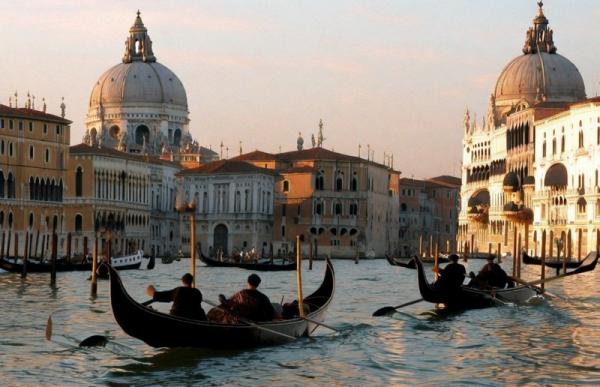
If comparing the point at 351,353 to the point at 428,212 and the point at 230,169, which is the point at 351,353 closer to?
the point at 230,169

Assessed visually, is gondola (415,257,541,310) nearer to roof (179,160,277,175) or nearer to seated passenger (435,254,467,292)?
seated passenger (435,254,467,292)

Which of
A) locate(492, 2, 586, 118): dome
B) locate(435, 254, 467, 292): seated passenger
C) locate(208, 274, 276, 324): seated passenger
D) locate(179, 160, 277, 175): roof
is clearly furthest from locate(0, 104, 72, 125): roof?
locate(208, 274, 276, 324): seated passenger

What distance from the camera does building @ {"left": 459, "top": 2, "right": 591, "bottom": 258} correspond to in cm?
8244

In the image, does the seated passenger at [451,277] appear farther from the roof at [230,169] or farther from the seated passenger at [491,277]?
the roof at [230,169]

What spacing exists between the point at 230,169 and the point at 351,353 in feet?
219

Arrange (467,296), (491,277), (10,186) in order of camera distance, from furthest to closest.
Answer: (10,186), (491,277), (467,296)

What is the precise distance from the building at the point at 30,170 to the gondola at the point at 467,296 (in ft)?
128

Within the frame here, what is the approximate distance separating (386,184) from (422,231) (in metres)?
20.0

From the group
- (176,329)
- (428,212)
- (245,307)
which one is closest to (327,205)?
(428,212)

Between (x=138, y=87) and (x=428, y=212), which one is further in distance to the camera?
(x=428, y=212)

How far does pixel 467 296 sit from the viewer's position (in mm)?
25938

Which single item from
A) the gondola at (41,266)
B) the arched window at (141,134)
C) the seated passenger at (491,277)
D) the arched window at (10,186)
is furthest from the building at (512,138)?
the seated passenger at (491,277)

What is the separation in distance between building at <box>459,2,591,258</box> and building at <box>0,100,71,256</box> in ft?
78.5

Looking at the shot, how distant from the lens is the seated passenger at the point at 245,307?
19078mm
